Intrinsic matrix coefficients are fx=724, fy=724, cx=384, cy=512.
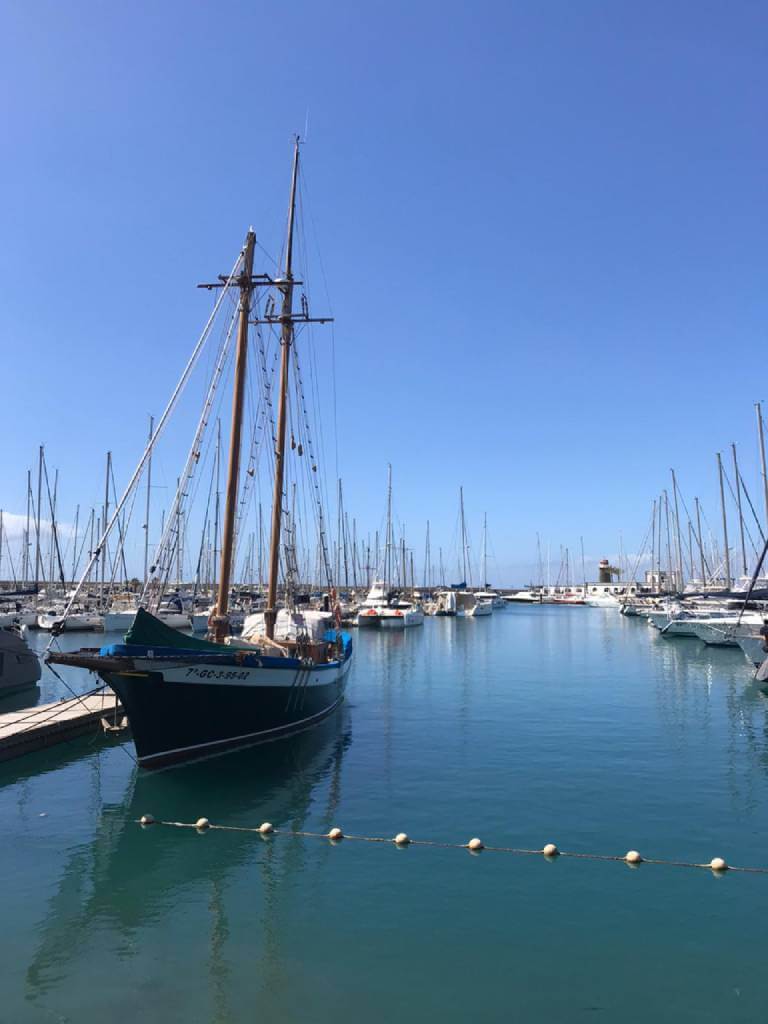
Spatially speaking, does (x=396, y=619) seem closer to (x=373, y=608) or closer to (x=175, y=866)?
(x=373, y=608)

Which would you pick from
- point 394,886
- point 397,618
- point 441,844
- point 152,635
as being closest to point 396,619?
point 397,618

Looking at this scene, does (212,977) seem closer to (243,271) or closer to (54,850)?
(54,850)

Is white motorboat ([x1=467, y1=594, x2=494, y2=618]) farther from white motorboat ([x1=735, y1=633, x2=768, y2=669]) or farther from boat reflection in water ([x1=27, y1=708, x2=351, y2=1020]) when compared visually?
boat reflection in water ([x1=27, y1=708, x2=351, y2=1020])

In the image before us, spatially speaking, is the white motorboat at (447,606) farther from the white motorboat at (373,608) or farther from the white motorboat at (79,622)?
the white motorboat at (79,622)

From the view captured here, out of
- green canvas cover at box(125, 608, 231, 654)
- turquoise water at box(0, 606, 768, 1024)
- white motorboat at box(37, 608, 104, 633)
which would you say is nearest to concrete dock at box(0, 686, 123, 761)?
turquoise water at box(0, 606, 768, 1024)

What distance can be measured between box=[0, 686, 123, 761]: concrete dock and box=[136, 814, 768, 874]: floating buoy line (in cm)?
647

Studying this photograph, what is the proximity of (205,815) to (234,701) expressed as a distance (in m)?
4.15

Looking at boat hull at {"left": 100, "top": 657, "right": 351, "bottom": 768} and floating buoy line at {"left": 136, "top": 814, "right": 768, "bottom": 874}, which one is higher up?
boat hull at {"left": 100, "top": 657, "right": 351, "bottom": 768}

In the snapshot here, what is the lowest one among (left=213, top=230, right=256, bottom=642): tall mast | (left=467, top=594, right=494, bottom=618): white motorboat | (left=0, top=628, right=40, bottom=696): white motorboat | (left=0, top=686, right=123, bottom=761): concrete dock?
(left=0, top=686, right=123, bottom=761): concrete dock

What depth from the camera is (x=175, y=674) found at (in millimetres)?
19047

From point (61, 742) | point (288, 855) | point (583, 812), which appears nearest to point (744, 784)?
point (583, 812)

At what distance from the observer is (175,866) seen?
14242 mm

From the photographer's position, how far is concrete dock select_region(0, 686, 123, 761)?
72.8 feet

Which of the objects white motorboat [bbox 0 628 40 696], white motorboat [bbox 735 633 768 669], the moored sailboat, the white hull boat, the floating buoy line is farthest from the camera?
the white hull boat
